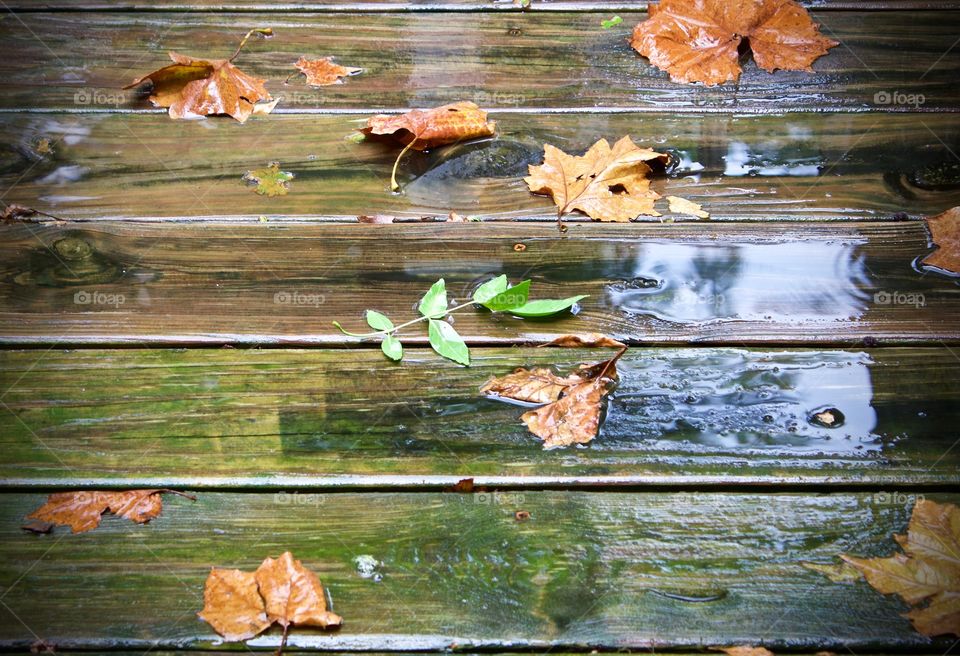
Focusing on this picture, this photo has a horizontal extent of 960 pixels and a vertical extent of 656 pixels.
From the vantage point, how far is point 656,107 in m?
1.77

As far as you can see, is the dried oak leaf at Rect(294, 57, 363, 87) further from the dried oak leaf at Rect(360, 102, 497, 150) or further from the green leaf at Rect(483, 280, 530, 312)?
the green leaf at Rect(483, 280, 530, 312)

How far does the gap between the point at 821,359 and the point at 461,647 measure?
2.76 feet

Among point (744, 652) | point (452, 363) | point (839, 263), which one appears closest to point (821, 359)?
point (839, 263)

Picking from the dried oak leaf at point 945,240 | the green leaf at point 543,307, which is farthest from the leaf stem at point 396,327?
the dried oak leaf at point 945,240

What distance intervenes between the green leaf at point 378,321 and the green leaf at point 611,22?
1.02 m

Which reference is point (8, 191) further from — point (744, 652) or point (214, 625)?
point (744, 652)

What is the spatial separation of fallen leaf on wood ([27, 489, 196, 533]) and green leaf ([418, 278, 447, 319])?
0.54 metres

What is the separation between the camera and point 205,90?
179 centimetres

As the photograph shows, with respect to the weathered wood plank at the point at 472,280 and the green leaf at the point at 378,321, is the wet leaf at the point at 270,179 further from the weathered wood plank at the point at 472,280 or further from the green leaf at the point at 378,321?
the green leaf at the point at 378,321

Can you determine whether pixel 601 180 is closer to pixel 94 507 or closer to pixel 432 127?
pixel 432 127

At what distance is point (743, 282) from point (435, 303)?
0.62m

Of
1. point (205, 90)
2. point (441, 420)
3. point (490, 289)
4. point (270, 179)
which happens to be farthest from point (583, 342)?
point (205, 90)

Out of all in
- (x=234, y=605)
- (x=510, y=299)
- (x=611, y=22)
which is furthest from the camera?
(x=611, y=22)

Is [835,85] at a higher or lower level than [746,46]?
lower
